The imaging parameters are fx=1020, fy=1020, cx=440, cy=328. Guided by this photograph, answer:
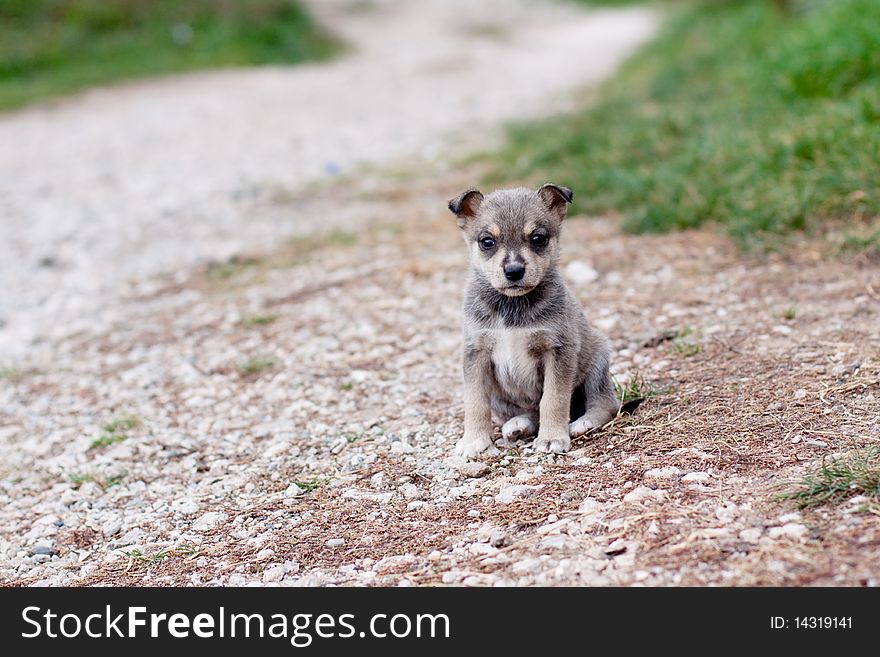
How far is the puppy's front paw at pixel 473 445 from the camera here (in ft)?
17.9

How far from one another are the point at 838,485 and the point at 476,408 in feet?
6.31

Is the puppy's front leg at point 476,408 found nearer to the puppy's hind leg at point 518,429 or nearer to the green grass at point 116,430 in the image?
the puppy's hind leg at point 518,429

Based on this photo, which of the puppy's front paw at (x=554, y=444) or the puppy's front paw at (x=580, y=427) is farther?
the puppy's front paw at (x=580, y=427)

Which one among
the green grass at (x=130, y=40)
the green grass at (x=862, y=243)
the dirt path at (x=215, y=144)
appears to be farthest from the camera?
the green grass at (x=130, y=40)

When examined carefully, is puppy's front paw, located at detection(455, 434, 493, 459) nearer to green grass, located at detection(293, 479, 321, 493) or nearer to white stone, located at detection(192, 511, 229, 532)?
green grass, located at detection(293, 479, 321, 493)

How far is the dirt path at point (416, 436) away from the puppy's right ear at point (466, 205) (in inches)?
48.9

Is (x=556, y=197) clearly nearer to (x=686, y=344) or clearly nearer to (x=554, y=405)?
(x=554, y=405)

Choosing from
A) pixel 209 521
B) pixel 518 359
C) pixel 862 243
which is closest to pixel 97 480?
pixel 209 521

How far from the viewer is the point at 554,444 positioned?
5375 mm

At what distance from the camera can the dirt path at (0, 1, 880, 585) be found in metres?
4.39

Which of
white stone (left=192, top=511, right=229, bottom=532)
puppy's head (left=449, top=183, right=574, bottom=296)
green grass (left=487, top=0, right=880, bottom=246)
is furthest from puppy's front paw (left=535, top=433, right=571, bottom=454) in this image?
green grass (left=487, top=0, right=880, bottom=246)

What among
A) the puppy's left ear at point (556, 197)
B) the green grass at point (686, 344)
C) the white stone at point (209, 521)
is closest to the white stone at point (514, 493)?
the white stone at point (209, 521)

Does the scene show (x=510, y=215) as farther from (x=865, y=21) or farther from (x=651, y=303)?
(x=865, y=21)
